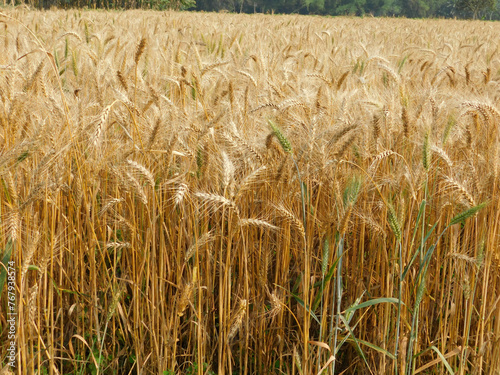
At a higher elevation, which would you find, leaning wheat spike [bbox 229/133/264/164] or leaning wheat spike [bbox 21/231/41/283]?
leaning wheat spike [bbox 229/133/264/164]

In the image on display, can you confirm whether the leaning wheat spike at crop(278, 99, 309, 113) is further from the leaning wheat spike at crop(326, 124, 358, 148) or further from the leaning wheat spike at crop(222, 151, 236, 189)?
the leaning wheat spike at crop(222, 151, 236, 189)

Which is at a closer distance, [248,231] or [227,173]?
[227,173]

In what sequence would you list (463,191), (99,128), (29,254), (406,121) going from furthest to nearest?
1. (406,121)
2. (463,191)
3. (99,128)
4. (29,254)

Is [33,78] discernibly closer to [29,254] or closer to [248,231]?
[29,254]

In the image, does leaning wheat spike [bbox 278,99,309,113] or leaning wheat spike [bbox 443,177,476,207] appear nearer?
leaning wheat spike [bbox 443,177,476,207]

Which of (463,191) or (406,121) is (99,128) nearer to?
(406,121)

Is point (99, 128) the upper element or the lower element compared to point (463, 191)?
upper

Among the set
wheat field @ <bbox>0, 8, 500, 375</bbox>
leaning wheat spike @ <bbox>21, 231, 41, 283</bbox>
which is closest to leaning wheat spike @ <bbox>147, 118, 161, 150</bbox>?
wheat field @ <bbox>0, 8, 500, 375</bbox>

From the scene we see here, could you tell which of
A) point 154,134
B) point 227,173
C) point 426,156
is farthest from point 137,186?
point 426,156

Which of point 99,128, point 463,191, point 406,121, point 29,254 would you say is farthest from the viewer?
point 406,121

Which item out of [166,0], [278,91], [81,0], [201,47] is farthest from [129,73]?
[166,0]

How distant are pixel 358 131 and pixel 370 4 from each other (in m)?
72.3

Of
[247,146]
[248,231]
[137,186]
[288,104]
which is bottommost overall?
[248,231]

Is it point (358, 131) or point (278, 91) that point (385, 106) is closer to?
point (358, 131)
